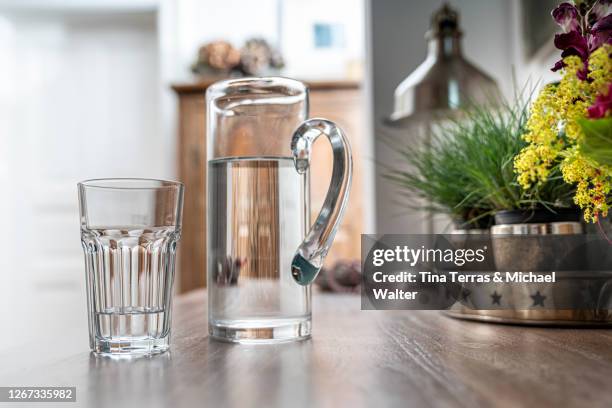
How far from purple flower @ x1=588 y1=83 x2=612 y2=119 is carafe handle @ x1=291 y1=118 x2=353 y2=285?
0.20 m

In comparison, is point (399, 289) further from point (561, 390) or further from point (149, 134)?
point (149, 134)

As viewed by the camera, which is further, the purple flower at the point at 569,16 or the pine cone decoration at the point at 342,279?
the pine cone decoration at the point at 342,279

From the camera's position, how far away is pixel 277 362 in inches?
Result: 18.5

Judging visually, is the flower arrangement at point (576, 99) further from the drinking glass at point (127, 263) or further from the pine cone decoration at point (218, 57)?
the pine cone decoration at point (218, 57)

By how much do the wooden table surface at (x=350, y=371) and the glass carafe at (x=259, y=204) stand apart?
0.04 metres

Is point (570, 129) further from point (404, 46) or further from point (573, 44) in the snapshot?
point (404, 46)

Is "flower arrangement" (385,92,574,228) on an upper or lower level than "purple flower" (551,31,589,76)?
lower

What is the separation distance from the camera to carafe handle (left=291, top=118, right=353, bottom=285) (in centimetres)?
53

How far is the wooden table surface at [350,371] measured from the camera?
358 mm

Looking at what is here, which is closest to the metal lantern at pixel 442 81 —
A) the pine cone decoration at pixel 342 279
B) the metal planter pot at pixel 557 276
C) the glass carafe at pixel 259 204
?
the pine cone decoration at pixel 342 279

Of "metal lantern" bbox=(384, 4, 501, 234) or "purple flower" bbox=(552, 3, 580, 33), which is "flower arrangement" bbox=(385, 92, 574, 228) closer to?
"purple flower" bbox=(552, 3, 580, 33)

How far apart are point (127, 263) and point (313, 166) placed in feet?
8.71

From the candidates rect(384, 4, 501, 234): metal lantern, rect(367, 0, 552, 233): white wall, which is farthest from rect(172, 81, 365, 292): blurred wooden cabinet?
rect(384, 4, 501, 234): metal lantern

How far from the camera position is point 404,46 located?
255cm
